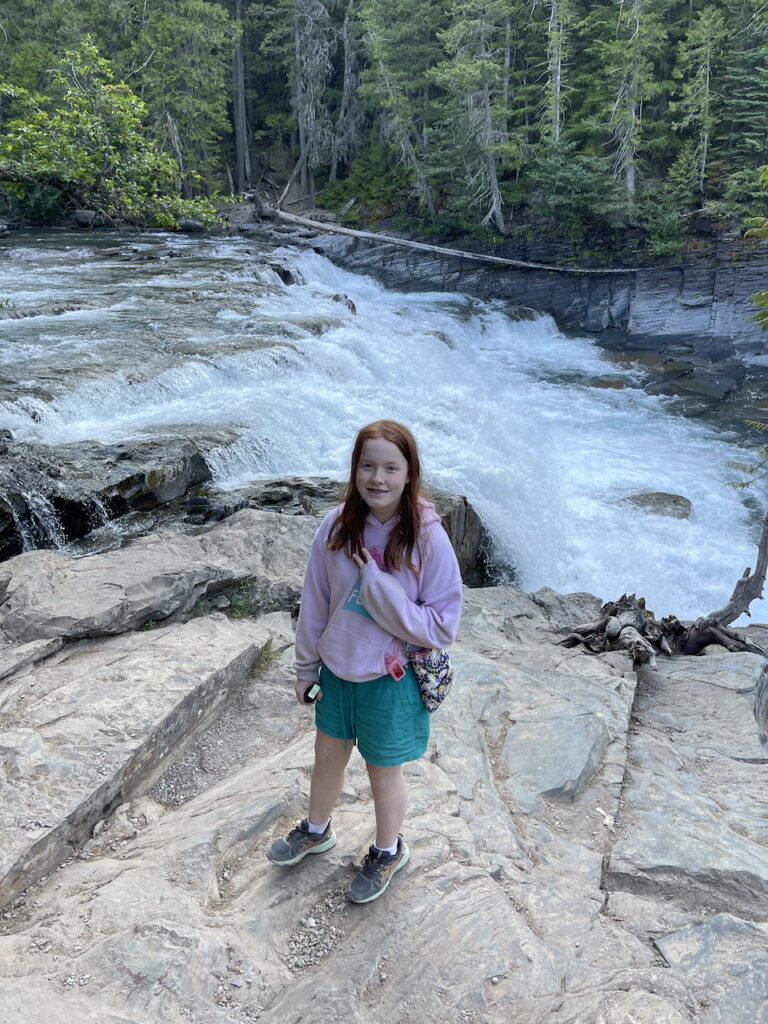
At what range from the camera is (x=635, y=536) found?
979cm

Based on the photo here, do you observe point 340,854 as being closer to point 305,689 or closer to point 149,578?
point 305,689

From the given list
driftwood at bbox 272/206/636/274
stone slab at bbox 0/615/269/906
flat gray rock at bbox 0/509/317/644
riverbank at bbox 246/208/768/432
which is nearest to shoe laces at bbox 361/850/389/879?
stone slab at bbox 0/615/269/906

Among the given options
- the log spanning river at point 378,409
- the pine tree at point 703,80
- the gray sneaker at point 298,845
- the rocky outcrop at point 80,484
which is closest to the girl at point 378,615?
the gray sneaker at point 298,845

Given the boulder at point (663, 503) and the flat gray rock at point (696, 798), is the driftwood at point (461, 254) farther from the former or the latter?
the flat gray rock at point (696, 798)

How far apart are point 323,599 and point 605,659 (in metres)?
4.02

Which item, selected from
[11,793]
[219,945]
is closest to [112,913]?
[219,945]

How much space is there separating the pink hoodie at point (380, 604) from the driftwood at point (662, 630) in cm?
423

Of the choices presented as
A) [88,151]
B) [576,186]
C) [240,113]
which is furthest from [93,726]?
[240,113]

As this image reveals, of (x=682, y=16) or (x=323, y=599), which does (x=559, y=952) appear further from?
(x=682, y=16)

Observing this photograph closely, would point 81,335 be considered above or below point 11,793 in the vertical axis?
above

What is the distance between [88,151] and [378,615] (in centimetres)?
480

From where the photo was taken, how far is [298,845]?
267 centimetres

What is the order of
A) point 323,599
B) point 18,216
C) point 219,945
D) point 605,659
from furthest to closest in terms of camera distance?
point 18,216 → point 605,659 → point 323,599 → point 219,945

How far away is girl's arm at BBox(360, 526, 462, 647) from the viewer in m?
2.35
